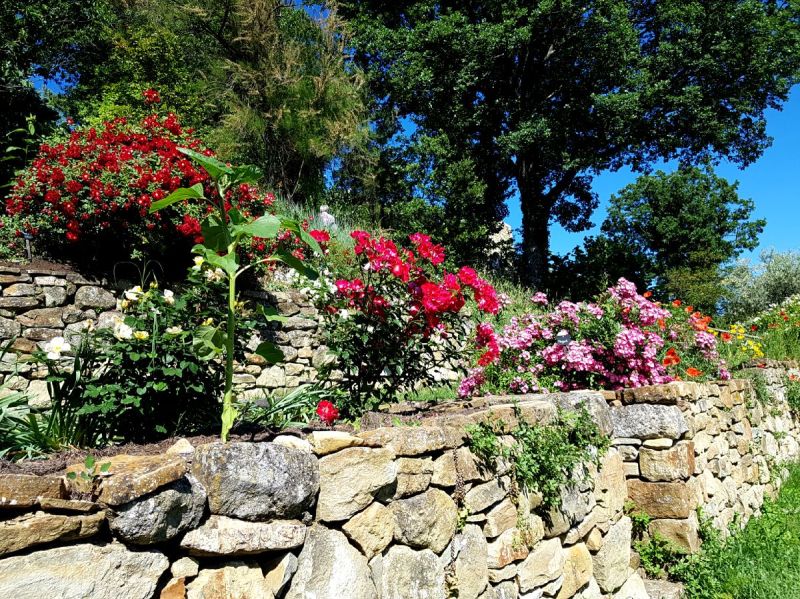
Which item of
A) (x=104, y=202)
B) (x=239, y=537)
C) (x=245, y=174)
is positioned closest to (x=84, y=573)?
(x=239, y=537)

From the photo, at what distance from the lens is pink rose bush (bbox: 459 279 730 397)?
415 centimetres

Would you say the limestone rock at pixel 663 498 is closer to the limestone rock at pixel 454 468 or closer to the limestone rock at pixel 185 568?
the limestone rock at pixel 454 468

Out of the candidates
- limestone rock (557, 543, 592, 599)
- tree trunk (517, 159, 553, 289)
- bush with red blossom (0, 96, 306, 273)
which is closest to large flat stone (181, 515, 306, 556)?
limestone rock (557, 543, 592, 599)

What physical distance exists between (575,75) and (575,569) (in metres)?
13.4

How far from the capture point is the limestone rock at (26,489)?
1213 mm

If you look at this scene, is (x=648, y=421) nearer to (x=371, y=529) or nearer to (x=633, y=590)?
(x=633, y=590)

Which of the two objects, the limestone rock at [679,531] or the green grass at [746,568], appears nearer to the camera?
the green grass at [746,568]

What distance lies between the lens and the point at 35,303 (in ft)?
16.8

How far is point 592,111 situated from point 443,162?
4.18 m

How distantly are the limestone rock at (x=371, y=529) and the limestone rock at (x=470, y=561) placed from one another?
361mm

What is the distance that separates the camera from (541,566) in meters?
2.77

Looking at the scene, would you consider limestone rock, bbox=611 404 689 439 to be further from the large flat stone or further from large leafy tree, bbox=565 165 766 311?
large leafy tree, bbox=565 165 766 311

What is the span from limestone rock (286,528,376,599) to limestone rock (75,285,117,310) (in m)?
4.52

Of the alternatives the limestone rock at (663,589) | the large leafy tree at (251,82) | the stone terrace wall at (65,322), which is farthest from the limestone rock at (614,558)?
the large leafy tree at (251,82)
